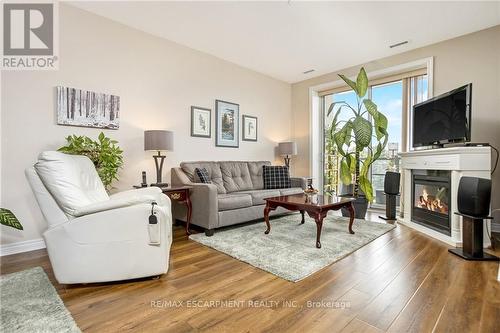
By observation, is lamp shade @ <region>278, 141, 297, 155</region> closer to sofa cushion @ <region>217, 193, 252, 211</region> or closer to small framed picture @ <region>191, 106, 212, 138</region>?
small framed picture @ <region>191, 106, 212, 138</region>

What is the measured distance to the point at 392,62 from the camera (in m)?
4.27

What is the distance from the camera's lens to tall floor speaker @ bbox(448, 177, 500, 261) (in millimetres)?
2305

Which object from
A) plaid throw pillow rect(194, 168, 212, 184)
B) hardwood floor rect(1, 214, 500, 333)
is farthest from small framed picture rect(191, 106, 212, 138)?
hardwood floor rect(1, 214, 500, 333)

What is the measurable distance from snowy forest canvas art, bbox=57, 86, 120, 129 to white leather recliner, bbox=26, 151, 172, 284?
1191 millimetres

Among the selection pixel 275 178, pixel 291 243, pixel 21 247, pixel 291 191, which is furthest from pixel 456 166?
pixel 21 247

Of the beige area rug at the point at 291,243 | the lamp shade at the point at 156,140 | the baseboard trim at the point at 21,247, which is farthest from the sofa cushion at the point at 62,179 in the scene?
the beige area rug at the point at 291,243

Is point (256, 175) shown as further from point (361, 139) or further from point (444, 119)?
point (444, 119)

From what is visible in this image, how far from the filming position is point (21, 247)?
2572 millimetres

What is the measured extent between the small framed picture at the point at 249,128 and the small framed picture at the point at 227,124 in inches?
7.1

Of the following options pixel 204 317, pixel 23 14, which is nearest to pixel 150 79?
Answer: pixel 23 14

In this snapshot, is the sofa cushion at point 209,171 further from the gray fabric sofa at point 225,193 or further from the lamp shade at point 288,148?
the lamp shade at point 288,148

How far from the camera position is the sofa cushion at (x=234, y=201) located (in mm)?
3138

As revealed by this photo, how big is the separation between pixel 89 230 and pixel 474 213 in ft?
10.6

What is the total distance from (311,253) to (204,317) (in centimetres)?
130
